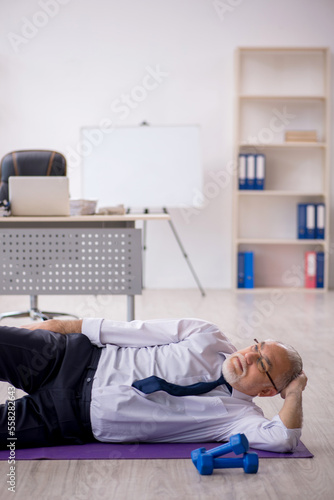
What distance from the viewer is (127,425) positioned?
1.88 meters

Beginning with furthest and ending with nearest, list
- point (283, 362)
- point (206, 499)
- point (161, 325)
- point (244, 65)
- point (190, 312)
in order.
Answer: point (244, 65) → point (190, 312) → point (161, 325) → point (283, 362) → point (206, 499)

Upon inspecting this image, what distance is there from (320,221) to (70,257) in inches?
116

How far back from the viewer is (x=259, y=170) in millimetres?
5664

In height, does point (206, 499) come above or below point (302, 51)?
below

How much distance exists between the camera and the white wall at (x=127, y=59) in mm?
5793

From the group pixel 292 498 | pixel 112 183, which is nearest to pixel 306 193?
pixel 112 183

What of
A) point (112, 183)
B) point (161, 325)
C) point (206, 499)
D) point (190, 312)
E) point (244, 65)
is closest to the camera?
point (206, 499)

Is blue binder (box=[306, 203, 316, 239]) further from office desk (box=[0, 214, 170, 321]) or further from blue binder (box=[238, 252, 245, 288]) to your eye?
office desk (box=[0, 214, 170, 321])

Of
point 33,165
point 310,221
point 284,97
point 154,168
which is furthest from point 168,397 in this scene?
point 284,97

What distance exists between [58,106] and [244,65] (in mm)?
1770

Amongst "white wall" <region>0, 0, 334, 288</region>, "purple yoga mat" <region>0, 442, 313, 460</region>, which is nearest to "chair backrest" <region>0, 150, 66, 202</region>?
"white wall" <region>0, 0, 334, 288</region>

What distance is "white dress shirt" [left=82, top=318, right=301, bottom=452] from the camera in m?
1.86

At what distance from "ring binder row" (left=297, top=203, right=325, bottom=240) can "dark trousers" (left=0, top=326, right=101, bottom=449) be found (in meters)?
4.13

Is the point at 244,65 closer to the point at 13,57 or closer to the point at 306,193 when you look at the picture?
the point at 306,193
